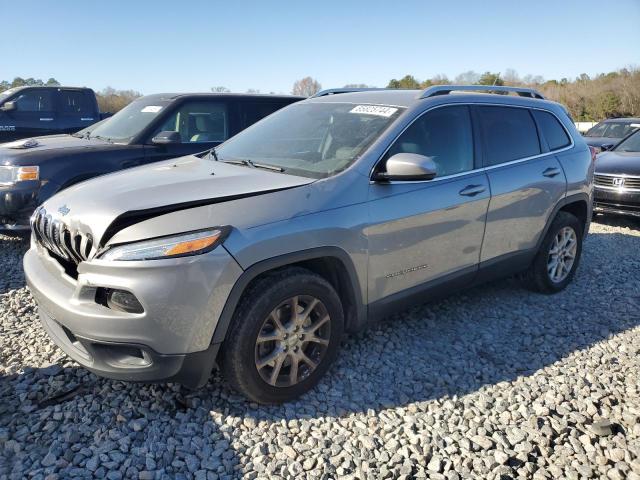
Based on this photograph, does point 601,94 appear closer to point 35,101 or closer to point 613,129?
point 613,129

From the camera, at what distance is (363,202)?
9.87 feet

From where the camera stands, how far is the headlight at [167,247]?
240cm

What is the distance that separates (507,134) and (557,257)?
137 cm

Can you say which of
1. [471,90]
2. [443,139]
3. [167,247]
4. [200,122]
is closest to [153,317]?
[167,247]

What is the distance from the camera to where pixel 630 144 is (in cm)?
887

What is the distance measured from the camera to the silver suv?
96.7 inches

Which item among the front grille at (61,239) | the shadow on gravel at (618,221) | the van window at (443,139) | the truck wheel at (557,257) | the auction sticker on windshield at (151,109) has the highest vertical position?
the auction sticker on windshield at (151,109)

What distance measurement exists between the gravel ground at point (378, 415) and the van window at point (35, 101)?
28.8 ft

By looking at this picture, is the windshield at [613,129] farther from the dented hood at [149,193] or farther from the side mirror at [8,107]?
the side mirror at [8,107]

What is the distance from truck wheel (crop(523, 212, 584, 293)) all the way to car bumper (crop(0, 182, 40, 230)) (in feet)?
16.2

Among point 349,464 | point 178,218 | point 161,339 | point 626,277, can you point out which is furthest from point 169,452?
point 626,277

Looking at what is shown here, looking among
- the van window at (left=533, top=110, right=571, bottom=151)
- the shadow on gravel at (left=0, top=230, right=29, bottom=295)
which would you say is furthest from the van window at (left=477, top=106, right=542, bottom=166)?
the shadow on gravel at (left=0, top=230, right=29, bottom=295)

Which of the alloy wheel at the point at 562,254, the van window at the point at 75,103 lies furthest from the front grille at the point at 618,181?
the van window at the point at 75,103

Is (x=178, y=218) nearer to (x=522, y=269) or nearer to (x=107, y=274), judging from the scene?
(x=107, y=274)
